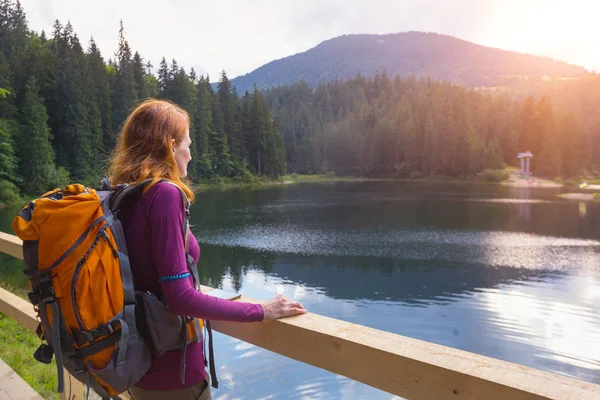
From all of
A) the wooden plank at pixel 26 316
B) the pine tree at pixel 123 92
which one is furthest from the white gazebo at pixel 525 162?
the wooden plank at pixel 26 316

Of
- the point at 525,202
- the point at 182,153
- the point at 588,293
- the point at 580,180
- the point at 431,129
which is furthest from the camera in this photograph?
the point at 431,129

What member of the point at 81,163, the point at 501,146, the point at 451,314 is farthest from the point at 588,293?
the point at 501,146

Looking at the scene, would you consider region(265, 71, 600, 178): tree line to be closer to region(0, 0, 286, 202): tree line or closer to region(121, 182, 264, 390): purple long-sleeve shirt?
region(0, 0, 286, 202): tree line

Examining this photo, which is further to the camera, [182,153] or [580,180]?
[580,180]

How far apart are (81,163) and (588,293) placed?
40.2 metres

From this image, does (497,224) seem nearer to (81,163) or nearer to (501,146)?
(81,163)

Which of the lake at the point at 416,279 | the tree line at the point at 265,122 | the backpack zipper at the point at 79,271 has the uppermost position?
the tree line at the point at 265,122

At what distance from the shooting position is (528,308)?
1270 centimetres

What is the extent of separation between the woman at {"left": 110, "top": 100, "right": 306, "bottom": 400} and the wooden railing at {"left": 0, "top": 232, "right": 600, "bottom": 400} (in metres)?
0.11

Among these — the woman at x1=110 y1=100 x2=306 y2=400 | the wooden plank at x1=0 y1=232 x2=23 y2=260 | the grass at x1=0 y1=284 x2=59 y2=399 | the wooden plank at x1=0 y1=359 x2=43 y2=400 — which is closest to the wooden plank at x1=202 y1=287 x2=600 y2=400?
the woman at x1=110 y1=100 x2=306 y2=400

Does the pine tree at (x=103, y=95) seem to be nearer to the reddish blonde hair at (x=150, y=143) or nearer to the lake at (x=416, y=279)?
the lake at (x=416, y=279)

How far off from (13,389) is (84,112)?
4426 centimetres

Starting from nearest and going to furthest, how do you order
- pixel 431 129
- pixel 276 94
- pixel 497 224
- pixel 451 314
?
pixel 451 314 < pixel 497 224 < pixel 431 129 < pixel 276 94

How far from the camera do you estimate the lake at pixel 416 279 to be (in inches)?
328
